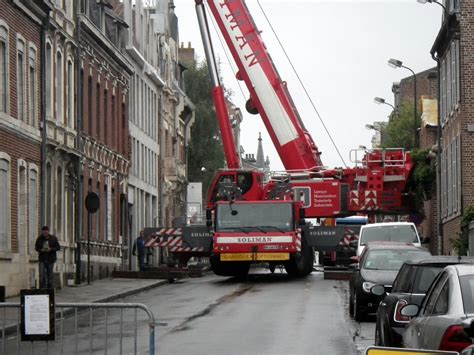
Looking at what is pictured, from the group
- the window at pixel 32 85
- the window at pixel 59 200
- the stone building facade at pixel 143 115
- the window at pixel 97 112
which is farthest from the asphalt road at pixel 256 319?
the stone building facade at pixel 143 115

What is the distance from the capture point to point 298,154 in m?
41.5

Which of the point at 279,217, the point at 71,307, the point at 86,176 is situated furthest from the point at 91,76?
the point at 71,307

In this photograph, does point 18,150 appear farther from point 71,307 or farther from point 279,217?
point 71,307

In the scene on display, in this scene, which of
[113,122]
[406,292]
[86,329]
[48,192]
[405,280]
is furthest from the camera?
[113,122]

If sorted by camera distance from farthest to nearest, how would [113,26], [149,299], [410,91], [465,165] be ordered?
1. [410,91]
2. [113,26]
3. [465,165]
4. [149,299]

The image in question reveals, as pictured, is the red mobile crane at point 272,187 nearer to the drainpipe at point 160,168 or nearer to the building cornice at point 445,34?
the building cornice at point 445,34

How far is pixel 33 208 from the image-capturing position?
37688mm

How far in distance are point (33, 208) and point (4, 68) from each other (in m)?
5.06

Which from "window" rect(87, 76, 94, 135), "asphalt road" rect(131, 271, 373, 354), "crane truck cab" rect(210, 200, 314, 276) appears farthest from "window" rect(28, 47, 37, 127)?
"window" rect(87, 76, 94, 135)

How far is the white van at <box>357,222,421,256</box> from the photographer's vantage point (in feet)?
121

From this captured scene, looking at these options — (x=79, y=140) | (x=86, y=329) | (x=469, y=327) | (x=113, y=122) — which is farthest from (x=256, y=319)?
(x=113, y=122)

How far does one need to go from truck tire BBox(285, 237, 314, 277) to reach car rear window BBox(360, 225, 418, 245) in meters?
4.24

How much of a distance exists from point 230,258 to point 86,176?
9.04 meters

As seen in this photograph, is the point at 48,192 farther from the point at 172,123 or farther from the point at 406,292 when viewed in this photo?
the point at 172,123
